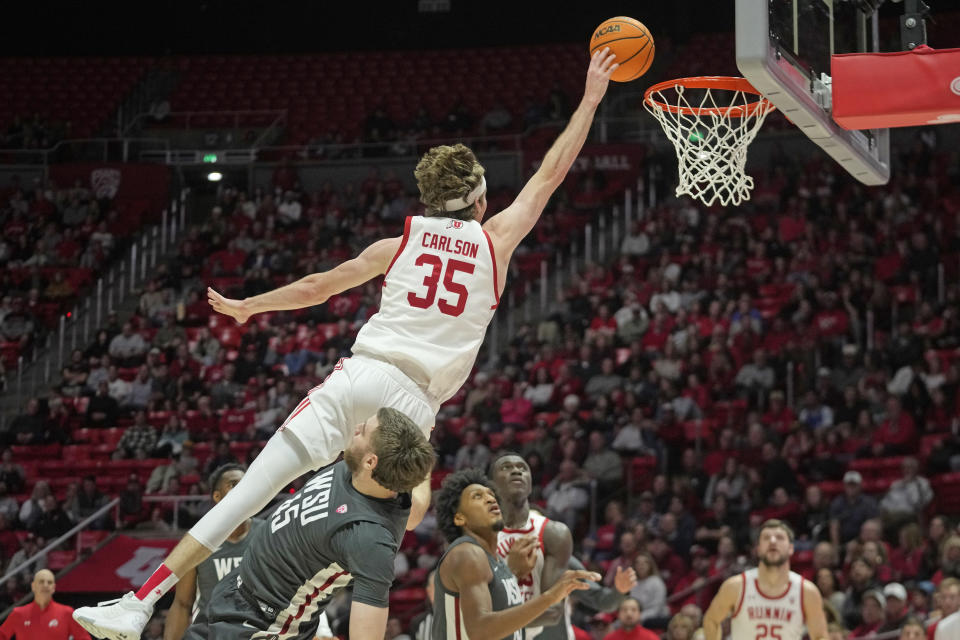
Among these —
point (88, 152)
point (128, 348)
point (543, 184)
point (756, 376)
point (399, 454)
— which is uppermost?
point (88, 152)

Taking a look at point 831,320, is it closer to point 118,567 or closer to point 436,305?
point 118,567

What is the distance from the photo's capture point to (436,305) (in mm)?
5117

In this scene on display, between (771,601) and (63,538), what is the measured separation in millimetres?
9227

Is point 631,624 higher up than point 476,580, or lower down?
lower down

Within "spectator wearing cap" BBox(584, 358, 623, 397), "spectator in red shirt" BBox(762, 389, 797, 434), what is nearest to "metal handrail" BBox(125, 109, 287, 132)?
"spectator wearing cap" BBox(584, 358, 623, 397)

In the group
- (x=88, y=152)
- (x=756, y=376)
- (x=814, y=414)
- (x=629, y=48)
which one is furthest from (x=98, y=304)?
(x=629, y=48)

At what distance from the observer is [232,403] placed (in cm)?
1759

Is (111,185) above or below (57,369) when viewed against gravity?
above

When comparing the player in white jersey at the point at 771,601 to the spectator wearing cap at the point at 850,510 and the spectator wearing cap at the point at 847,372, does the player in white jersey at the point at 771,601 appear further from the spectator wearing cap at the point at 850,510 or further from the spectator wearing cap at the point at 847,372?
the spectator wearing cap at the point at 847,372

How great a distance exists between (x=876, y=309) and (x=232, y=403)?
352 inches

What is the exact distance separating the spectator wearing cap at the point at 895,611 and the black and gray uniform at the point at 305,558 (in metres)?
6.80

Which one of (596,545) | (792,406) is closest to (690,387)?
(792,406)

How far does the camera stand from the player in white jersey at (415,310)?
4926 millimetres

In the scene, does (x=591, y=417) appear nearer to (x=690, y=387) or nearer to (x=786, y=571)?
(x=690, y=387)
